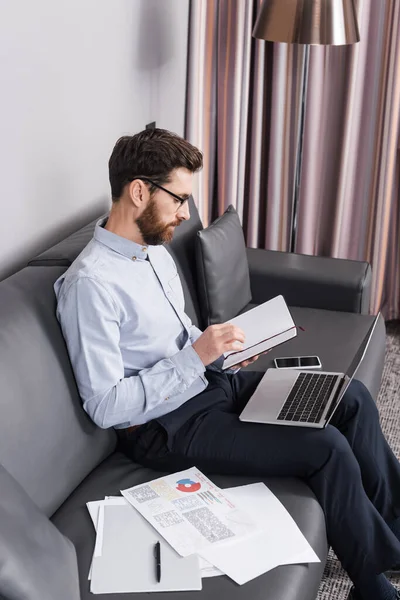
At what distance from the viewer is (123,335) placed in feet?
6.29

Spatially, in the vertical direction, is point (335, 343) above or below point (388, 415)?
above

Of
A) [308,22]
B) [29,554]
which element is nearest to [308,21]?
[308,22]

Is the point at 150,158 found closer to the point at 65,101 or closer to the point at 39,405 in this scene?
the point at 65,101

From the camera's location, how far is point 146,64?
2.95 metres

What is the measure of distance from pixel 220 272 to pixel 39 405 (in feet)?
3.67

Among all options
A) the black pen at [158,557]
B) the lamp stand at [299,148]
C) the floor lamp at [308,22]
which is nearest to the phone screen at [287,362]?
the black pen at [158,557]

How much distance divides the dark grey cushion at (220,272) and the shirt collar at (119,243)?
0.69 meters

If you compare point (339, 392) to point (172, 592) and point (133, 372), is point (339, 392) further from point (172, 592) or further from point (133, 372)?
point (172, 592)

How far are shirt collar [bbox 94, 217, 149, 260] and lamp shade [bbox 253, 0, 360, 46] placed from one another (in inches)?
53.0

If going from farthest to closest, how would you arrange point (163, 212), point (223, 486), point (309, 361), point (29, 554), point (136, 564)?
point (309, 361), point (163, 212), point (223, 486), point (136, 564), point (29, 554)

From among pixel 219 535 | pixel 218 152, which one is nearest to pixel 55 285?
pixel 219 535

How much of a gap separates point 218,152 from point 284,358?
4.61 feet

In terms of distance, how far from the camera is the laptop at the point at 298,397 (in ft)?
6.36

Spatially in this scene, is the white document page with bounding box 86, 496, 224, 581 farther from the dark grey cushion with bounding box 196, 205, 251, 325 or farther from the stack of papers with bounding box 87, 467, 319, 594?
the dark grey cushion with bounding box 196, 205, 251, 325
